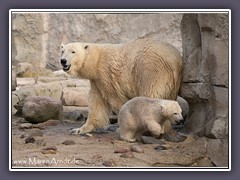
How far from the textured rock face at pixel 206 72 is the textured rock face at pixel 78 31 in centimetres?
56

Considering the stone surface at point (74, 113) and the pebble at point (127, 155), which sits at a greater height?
the stone surface at point (74, 113)

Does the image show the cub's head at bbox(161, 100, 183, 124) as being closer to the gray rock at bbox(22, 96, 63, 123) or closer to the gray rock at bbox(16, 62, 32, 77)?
the gray rock at bbox(22, 96, 63, 123)

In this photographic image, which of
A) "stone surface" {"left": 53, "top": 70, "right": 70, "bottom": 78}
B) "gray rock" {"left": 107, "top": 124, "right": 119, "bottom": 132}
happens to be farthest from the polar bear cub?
"stone surface" {"left": 53, "top": 70, "right": 70, "bottom": 78}

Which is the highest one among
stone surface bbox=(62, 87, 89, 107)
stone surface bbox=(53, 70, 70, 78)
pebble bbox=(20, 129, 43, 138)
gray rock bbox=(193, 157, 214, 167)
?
stone surface bbox=(53, 70, 70, 78)

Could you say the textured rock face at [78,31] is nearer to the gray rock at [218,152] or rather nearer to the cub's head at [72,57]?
the cub's head at [72,57]

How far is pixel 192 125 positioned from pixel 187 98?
309mm

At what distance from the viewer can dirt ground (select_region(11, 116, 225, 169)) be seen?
20.7ft

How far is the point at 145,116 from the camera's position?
6.54 metres

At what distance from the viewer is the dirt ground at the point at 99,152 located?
6.30 metres

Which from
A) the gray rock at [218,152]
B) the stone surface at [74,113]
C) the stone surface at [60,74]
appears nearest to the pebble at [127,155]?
the gray rock at [218,152]

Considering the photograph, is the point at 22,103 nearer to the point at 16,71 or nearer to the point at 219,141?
the point at 16,71

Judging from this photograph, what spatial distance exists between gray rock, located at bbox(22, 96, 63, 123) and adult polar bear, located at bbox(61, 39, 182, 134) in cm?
43

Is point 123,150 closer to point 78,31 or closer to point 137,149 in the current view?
point 137,149
